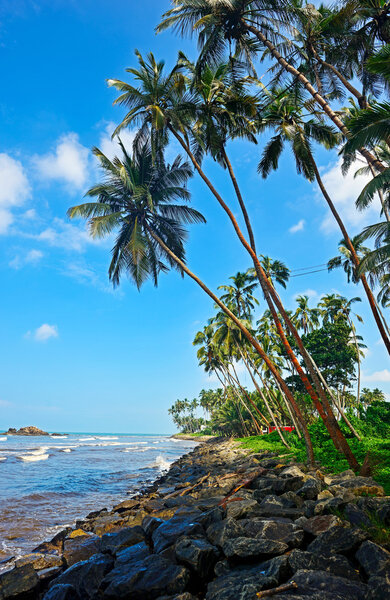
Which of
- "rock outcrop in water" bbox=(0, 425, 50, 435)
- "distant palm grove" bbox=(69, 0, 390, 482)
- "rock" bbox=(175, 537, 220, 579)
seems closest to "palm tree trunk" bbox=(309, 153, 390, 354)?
"distant palm grove" bbox=(69, 0, 390, 482)

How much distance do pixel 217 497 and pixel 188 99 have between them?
13.5 metres

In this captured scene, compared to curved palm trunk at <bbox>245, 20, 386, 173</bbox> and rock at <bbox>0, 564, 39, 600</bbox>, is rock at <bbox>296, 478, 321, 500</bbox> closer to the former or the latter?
rock at <bbox>0, 564, 39, 600</bbox>

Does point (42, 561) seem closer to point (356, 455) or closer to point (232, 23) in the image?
point (356, 455)

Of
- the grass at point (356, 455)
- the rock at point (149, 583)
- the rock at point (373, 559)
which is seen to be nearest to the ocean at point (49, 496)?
the rock at point (149, 583)

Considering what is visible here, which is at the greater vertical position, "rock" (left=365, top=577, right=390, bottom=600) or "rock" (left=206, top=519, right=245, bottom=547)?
Result: "rock" (left=365, top=577, right=390, bottom=600)

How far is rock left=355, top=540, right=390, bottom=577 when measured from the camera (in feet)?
10.0

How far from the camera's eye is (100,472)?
19484 millimetres

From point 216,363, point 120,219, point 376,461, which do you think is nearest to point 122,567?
point 376,461

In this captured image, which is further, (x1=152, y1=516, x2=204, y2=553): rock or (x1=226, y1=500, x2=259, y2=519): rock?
(x1=226, y1=500, x2=259, y2=519): rock

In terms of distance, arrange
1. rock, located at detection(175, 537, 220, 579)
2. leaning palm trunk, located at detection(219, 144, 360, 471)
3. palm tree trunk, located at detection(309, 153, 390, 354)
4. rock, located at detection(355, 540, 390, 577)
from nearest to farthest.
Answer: rock, located at detection(355, 540, 390, 577) → rock, located at detection(175, 537, 220, 579) → leaning palm trunk, located at detection(219, 144, 360, 471) → palm tree trunk, located at detection(309, 153, 390, 354)

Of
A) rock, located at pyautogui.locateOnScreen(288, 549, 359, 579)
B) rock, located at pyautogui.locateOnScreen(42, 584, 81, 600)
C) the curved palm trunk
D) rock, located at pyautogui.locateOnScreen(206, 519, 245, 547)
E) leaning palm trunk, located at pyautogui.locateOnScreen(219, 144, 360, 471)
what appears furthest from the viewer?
the curved palm trunk

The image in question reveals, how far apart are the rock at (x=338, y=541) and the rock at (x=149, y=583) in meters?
1.54

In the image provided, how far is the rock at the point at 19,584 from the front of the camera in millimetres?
4402

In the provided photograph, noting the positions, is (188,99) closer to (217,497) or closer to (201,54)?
(201,54)
